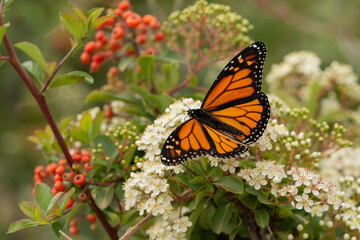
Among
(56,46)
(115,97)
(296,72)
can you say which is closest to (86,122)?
(115,97)

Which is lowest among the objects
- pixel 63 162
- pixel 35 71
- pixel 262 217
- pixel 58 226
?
pixel 58 226

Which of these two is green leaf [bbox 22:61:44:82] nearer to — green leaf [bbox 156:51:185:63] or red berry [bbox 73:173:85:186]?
red berry [bbox 73:173:85:186]

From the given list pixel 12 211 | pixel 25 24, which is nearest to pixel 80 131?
pixel 25 24

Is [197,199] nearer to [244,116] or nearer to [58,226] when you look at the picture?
[244,116]

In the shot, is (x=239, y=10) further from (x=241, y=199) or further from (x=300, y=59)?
(x=241, y=199)

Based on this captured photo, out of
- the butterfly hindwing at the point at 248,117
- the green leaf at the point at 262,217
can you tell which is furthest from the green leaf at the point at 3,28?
the green leaf at the point at 262,217

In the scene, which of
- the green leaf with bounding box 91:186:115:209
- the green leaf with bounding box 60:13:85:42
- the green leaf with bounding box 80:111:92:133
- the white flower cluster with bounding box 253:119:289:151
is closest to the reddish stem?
the green leaf with bounding box 91:186:115:209

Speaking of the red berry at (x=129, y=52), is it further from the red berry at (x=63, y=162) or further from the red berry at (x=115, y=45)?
the red berry at (x=63, y=162)
